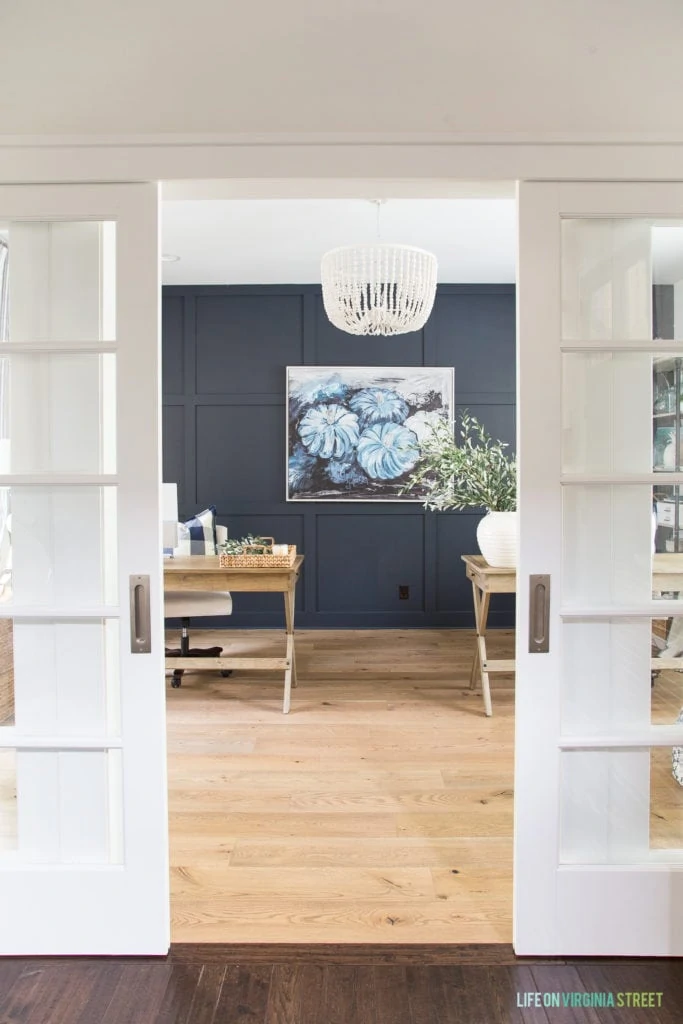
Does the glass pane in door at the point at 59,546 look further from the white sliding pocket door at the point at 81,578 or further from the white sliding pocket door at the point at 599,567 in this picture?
the white sliding pocket door at the point at 599,567

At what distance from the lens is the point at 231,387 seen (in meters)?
5.62

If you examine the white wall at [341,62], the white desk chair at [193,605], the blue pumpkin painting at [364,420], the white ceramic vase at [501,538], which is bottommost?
the white desk chair at [193,605]

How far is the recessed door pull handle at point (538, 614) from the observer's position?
6.02ft

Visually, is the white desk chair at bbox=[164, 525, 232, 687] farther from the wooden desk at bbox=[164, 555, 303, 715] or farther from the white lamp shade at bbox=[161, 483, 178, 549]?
the wooden desk at bbox=[164, 555, 303, 715]

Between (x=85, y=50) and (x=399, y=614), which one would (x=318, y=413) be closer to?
(x=399, y=614)

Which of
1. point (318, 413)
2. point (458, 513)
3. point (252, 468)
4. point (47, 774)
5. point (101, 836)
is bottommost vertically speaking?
point (101, 836)

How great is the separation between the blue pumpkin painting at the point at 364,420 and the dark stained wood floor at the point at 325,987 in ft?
12.9

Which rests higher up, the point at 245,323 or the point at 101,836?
the point at 245,323

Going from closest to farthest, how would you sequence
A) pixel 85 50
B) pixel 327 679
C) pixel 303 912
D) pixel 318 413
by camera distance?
pixel 85 50, pixel 303 912, pixel 327 679, pixel 318 413

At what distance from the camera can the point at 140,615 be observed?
183cm

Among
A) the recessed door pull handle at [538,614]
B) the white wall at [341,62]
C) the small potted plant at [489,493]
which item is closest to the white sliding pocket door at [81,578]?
the white wall at [341,62]

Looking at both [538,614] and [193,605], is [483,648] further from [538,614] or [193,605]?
[538,614]

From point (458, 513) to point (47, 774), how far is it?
4.19 meters

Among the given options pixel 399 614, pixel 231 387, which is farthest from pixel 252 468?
pixel 399 614
